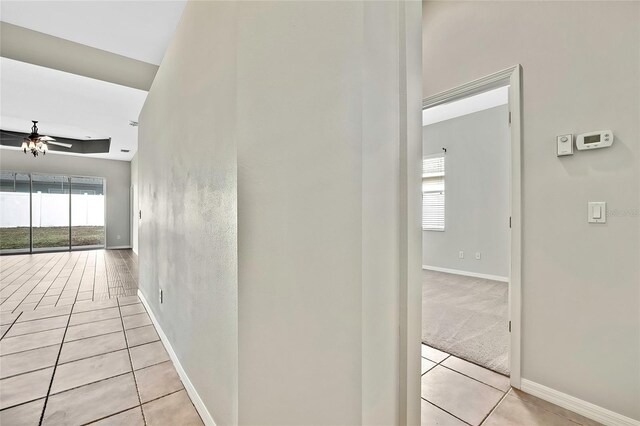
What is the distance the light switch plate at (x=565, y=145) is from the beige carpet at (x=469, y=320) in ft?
5.02

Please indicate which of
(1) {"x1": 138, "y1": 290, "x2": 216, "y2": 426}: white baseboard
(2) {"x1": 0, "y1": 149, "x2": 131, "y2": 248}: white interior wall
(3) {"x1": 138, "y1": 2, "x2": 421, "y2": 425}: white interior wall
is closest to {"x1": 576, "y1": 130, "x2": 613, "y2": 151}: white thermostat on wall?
(3) {"x1": 138, "y1": 2, "x2": 421, "y2": 425}: white interior wall

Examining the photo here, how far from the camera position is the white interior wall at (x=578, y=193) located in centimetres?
148

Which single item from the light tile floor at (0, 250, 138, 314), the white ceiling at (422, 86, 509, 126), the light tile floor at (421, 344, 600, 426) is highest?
the white ceiling at (422, 86, 509, 126)

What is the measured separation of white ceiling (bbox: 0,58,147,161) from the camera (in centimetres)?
348

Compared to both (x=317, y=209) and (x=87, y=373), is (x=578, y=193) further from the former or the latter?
(x=87, y=373)

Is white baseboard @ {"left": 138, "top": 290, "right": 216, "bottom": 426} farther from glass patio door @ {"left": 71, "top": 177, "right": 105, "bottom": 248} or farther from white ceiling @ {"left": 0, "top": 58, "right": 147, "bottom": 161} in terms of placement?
glass patio door @ {"left": 71, "top": 177, "right": 105, "bottom": 248}

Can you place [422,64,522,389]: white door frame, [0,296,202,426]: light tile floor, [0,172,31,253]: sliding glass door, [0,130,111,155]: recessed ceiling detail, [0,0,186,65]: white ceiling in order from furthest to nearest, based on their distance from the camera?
[0,172,31,253]: sliding glass door
[0,130,111,155]: recessed ceiling detail
[0,0,186,65]: white ceiling
[422,64,522,389]: white door frame
[0,296,202,426]: light tile floor


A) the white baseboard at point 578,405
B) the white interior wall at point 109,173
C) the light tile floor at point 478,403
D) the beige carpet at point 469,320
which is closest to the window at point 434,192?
the beige carpet at point 469,320

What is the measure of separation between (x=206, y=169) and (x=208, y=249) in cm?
42

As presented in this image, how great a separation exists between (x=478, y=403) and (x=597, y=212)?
4.24ft

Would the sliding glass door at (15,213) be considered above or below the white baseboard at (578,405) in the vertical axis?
above

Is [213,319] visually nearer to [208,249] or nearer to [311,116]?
[208,249]

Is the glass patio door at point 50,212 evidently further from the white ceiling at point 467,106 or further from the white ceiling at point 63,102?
the white ceiling at point 467,106

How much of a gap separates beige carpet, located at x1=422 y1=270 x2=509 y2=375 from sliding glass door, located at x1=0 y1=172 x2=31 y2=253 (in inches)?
388
